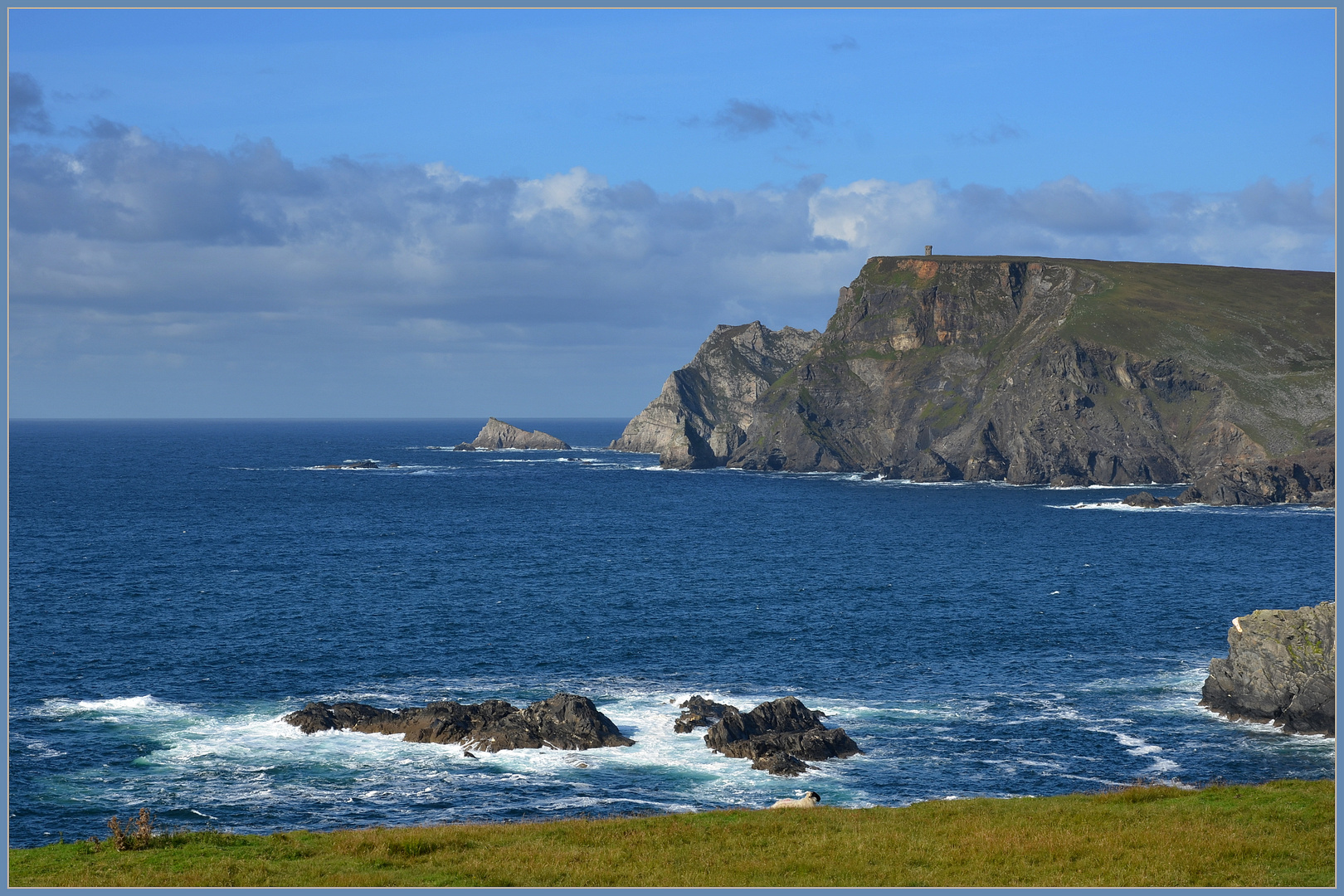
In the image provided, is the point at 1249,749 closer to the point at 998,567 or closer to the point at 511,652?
the point at 511,652

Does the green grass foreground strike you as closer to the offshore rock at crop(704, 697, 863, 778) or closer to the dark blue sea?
the dark blue sea

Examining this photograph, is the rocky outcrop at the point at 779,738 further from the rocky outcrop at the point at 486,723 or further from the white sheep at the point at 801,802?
the white sheep at the point at 801,802

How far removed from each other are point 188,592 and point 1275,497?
16164 centimetres

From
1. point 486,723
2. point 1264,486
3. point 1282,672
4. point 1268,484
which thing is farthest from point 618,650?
point 1268,484

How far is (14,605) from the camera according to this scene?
92.7 metres

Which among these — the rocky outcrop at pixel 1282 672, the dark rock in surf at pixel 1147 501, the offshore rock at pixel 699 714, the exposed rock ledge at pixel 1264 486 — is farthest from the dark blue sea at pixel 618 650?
the exposed rock ledge at pixel 1264 486

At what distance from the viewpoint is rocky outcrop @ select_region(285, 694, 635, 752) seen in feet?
190

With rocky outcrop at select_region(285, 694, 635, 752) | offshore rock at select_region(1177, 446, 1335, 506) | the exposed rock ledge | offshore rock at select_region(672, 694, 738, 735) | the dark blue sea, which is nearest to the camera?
the dark blue sea

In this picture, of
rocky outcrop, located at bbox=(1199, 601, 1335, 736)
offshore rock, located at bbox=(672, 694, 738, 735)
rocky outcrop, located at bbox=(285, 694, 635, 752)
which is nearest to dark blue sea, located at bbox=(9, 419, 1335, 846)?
offshore rock, located at bbox=(672, 694, 738, 735)

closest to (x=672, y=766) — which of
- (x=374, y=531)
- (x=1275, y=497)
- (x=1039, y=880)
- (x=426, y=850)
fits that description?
(x=426, y=850)

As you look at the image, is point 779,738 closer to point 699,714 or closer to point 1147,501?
point 699,714

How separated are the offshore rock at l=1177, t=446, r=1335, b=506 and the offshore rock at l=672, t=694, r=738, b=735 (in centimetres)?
13732

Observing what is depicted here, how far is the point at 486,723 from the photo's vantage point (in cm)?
5959

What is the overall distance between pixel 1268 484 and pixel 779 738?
15003 centimetres
